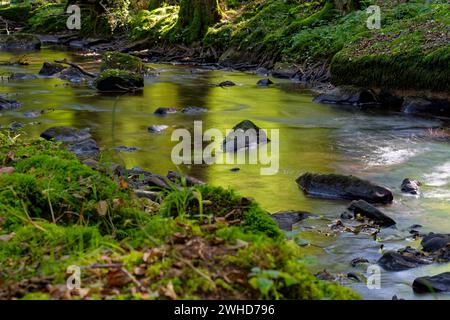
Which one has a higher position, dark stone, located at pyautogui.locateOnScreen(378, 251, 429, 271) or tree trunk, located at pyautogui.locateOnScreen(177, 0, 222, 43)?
tree trunk, located at pyautogui.locateOnScreen(177, 0, 222, 43)

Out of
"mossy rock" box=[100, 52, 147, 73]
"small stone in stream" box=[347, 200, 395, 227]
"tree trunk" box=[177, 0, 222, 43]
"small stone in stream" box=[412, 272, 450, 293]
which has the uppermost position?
"tree trunk" box=[177, 0, 222, 43]

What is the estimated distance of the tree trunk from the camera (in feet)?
93.3

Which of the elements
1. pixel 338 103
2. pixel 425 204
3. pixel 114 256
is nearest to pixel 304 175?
pixel 425 204

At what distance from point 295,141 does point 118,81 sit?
8872 millimetres

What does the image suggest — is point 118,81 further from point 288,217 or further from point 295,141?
point 288,217

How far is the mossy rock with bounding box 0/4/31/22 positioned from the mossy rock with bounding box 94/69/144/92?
94.1ft

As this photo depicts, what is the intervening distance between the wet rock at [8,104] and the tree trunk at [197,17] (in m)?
12.9

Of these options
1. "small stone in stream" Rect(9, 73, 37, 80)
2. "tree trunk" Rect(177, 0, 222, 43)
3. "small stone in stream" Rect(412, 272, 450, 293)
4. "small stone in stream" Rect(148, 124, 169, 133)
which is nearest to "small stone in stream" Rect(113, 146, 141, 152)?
Answer: "small stone in stream" Rect(148, 124, 169, 133)

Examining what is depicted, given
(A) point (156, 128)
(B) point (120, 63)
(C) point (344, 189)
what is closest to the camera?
(C) point (344, 189)

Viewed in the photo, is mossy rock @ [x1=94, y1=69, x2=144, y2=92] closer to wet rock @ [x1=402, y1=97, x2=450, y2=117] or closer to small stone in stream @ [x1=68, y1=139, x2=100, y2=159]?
wet rock @ [x1=402, y1=97, x2=450, y2=117]

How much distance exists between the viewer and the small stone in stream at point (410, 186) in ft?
29.7

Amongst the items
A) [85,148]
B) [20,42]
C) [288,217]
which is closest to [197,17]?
[20,42]

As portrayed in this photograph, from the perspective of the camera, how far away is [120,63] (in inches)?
893

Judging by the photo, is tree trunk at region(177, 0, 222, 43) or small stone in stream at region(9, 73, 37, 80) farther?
tree trunk at region(177, 0, 222, 43)
